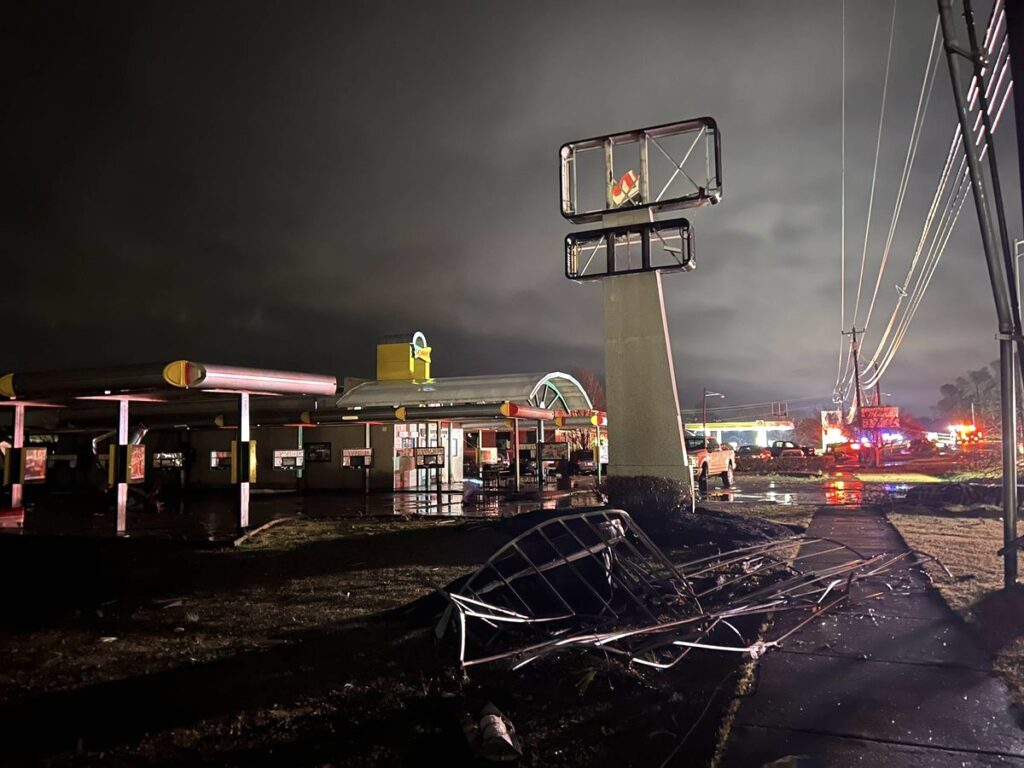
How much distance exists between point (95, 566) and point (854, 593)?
10875mm

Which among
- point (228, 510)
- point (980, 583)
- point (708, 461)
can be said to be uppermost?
point (708, 461)

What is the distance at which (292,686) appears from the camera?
5023 mm

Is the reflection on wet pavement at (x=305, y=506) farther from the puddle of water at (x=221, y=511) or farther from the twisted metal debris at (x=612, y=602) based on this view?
the twisted metal debris at (x=612, y=602)

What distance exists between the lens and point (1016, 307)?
7137 mm

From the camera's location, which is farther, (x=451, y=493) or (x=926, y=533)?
(x=451, y=493)

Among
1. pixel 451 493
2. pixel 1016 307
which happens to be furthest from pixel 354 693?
pixel 451 493

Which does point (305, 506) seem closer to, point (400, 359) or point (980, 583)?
point (400, 359)

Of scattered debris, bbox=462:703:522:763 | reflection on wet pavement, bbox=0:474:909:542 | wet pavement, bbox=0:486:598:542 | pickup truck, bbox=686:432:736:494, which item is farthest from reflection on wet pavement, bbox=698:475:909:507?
scattered debris, bbox=462:703:522:763

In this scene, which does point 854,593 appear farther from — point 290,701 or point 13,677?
point 13,677

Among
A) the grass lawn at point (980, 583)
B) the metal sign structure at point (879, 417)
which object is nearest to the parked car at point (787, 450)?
the metal sign structure at point (879, 417)

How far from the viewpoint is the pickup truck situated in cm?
2373

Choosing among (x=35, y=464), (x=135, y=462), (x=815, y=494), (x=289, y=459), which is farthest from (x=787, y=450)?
(x=35, y=464)

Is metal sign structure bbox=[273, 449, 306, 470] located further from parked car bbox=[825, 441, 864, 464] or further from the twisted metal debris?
parked car bbox=[825, 441, 864, 464]

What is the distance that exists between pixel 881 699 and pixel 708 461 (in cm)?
2079
